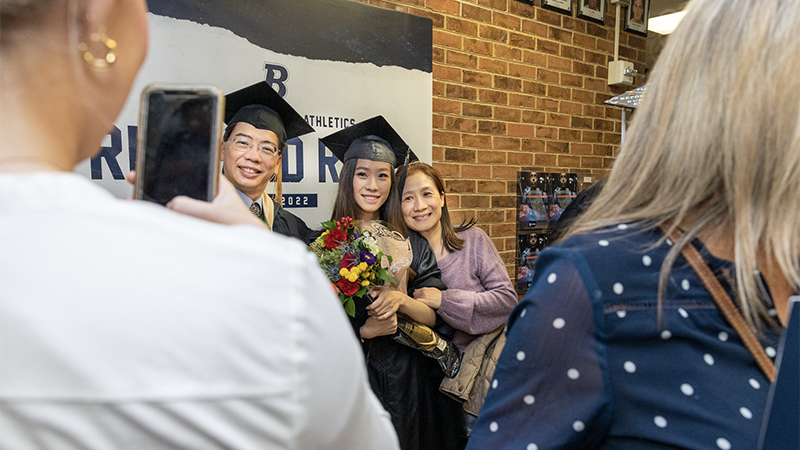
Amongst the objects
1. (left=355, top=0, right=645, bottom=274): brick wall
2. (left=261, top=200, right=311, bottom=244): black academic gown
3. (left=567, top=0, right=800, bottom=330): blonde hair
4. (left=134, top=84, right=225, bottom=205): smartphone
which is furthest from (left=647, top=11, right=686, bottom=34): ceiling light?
(left=134, top=84, right=225, bottom=205): smartphone

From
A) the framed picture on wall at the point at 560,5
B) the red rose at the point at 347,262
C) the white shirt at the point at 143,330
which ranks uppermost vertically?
the framed picture on wall at the point at 560,5

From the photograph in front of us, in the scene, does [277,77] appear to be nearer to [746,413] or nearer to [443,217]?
[443,217]

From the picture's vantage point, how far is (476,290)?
9.45 ft

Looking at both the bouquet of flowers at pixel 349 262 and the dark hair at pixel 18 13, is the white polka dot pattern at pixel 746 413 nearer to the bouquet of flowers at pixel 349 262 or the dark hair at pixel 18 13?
the dark hair at pixel 18 13

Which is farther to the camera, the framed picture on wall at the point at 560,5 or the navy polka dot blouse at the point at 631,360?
the framed picture on wall at the point at 560,5

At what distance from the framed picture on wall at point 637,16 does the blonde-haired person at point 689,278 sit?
4.16 metres

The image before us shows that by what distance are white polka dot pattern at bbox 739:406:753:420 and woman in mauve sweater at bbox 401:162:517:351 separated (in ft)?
6.75

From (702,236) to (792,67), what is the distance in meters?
0.24

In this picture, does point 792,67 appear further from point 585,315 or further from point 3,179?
point 3,179

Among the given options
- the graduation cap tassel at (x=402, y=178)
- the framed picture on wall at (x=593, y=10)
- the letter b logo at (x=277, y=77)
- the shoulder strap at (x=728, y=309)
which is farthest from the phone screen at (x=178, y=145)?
the framed picture on wall at (x=593, y=10)

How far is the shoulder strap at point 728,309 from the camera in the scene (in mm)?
673

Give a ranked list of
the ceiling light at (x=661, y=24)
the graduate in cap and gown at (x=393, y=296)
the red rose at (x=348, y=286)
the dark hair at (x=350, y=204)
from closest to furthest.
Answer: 1. the red rose at (x=348, y=286)
2. the graduate in cap and gown at (x=393, y=296)
3. the dark hair at (x=350, y=204)
4. the ceiling light at (x=661, y=24)

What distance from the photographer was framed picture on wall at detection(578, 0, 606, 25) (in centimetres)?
405

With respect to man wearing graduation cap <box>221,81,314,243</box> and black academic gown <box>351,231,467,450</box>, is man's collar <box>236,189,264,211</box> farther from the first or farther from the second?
black academic gown <box>351,231,467,450</box>
